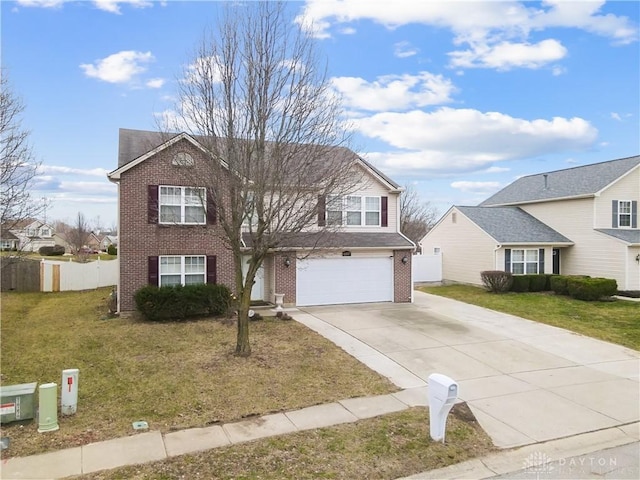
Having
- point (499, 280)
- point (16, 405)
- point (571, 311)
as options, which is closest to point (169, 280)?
point (16, 405)

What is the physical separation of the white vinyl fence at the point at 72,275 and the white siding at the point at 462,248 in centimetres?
1973

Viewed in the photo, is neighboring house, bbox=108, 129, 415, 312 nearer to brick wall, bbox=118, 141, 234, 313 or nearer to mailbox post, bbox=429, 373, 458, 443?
brick wall, bbox=118, 141, 234, 313

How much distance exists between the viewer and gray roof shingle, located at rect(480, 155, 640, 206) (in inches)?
953

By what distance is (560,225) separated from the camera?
25688 millimetres

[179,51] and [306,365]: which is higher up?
[179,51]

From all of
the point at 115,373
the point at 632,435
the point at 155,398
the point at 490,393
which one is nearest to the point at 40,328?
the point at 115,373

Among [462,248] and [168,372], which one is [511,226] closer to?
[462,248]

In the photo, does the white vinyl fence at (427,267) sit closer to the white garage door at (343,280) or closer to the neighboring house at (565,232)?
the neighboring house at (565,232)

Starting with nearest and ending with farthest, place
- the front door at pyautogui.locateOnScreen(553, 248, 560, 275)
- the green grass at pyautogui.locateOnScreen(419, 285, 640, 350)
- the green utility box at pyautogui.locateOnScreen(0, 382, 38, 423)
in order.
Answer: the green utility box at pyautogui.locateOnScreen(0, 382, 38, 423)
the green grass at pyautogui.locateOnScreen(419, 285, 640, 350)
the front door at pyautogui.locateOnScreen(553, 248, 560, 275)

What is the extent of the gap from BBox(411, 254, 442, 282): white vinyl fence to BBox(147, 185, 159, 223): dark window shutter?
654 inches

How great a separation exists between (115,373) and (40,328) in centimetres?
627

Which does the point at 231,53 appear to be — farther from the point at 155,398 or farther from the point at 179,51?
the point at 155,398

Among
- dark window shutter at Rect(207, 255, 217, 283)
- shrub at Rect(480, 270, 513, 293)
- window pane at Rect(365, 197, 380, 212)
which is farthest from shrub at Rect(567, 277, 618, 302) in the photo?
dark window shutter at Rect(207, 255, 217, 283)

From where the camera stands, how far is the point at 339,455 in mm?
5695
